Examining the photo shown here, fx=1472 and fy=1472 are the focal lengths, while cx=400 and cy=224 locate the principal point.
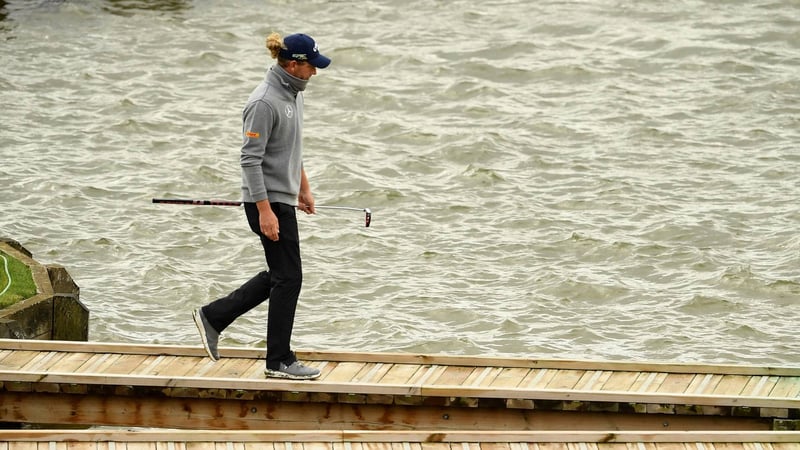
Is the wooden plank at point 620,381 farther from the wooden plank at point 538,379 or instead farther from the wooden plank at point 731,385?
the wooden plank at point 731,385

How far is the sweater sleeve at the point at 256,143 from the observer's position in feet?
29.3

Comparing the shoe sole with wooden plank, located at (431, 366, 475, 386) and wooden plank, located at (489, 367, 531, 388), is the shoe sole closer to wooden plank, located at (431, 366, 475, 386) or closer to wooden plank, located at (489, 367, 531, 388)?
wooden plank, located at (431, 366, 475, 386)

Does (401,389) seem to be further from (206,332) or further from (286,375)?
(206,332)

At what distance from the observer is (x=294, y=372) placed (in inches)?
375

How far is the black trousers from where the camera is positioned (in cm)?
920

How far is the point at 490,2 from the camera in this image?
28.0 metres

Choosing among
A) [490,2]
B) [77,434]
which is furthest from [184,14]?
[77,434]

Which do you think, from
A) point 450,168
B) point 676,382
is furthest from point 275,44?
point 450,168

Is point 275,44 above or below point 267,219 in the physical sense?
above

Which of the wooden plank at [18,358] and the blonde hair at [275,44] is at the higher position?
the blonde hair at [275,44]

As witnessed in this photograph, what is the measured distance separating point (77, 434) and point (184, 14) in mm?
19629

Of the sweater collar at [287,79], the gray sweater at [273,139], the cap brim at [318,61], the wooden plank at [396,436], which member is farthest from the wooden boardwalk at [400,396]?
the cap brim at [318,61]

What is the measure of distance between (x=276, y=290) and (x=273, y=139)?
1004 mm

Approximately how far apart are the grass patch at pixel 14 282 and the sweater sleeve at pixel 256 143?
297 cm
